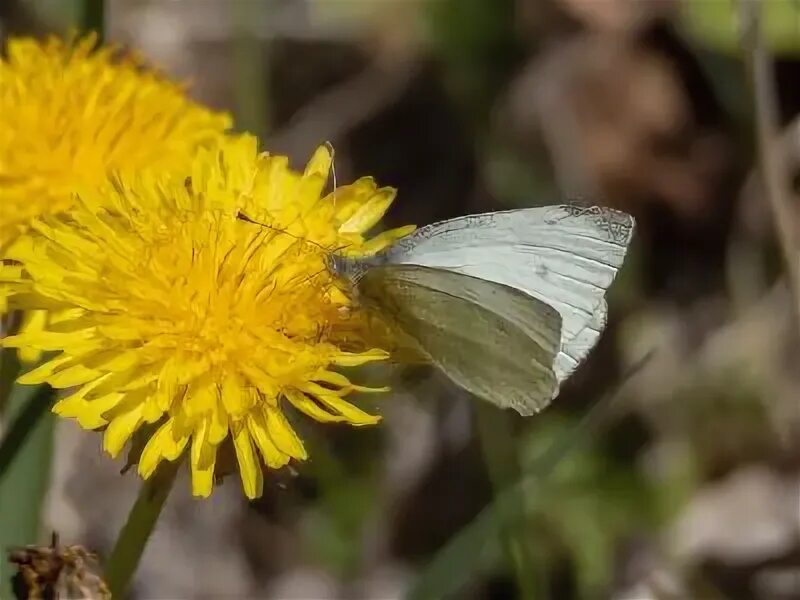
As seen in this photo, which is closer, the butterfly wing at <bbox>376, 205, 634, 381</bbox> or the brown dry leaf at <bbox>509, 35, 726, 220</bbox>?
the butterfly wing at <bbox>376, 205, 634, 381</bbox>

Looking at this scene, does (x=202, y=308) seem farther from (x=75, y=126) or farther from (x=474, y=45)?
(x=474, y=45)

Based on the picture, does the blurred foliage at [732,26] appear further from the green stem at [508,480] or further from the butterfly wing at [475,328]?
the butterfly wing at [475,328]

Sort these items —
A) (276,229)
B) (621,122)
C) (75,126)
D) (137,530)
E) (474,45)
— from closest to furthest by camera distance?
1. (137,530)
2. (276,229)
3. (75,126)
4. (474,45)
5. (621,122)

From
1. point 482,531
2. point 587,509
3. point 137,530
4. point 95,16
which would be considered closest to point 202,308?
point 137,530

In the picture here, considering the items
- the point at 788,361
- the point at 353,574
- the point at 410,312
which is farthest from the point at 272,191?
the point at 788,361

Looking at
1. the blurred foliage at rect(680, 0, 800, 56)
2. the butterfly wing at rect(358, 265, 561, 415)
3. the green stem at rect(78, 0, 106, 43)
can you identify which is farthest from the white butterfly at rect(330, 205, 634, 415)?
the blurred foliage at rect(680, 0, 800, 56)

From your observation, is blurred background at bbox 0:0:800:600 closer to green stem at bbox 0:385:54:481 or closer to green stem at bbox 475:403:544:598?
green stem at bbox 475:403:544:598
